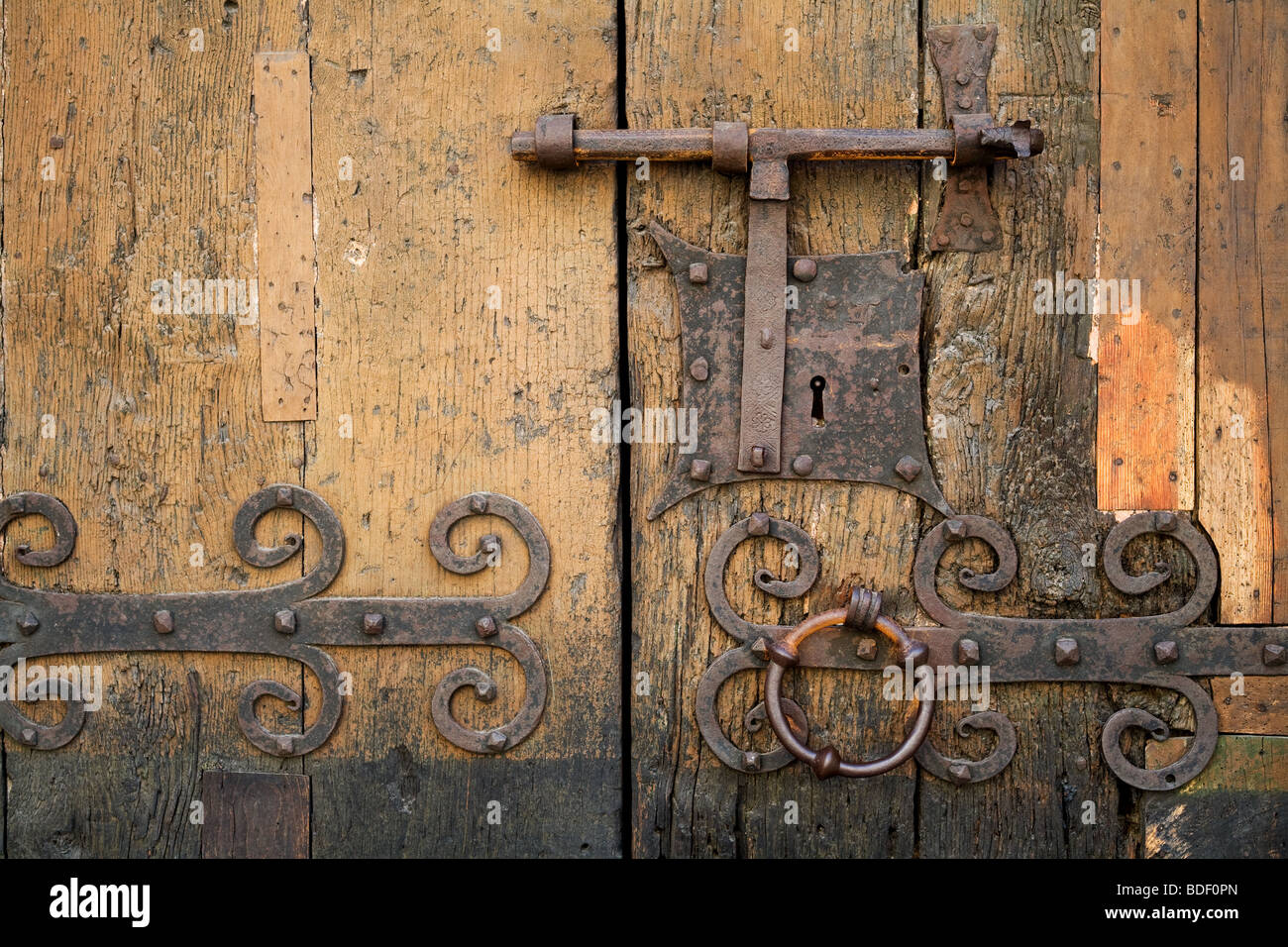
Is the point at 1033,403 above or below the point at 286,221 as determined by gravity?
below

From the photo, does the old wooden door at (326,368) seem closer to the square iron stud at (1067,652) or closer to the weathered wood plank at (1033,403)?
the weathered wood plank at (1033,403)

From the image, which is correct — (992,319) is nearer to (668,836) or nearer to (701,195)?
(701,195)

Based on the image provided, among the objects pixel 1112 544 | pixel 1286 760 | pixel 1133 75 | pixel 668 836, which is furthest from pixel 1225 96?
pixel 668 836

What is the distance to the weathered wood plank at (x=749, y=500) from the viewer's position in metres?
1.28

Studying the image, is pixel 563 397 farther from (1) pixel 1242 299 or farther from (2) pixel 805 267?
(1) pixel 1242 299

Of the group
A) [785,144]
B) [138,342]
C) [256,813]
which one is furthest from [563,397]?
[256,813]

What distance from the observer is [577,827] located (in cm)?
132

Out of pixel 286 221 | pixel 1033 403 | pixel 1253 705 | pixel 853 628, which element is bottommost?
pixel 1253 705

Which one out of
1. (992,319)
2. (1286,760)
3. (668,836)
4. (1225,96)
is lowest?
(668,836)

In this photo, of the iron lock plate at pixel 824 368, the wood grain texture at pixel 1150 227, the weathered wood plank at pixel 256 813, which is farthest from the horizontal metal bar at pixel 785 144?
the weathered wood plank at pixel 256 813

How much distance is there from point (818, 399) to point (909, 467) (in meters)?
0.15

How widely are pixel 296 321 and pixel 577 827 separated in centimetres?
78

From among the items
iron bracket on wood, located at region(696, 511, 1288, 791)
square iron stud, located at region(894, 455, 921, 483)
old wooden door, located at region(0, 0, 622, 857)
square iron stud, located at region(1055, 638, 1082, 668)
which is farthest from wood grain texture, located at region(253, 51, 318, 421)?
square iron stud, located at region(1055, 638, 1082, 668)

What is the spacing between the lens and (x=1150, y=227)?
4.13ft
